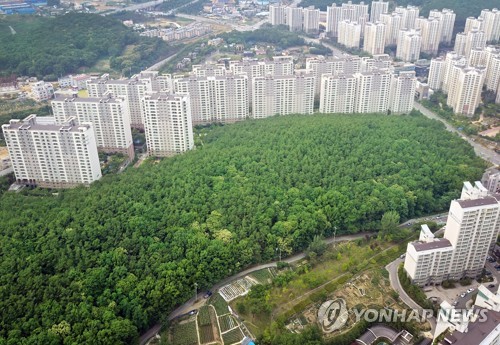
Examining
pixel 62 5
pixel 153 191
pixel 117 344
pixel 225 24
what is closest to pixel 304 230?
pixel 153 191

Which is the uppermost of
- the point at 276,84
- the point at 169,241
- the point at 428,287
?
the point at 276,84

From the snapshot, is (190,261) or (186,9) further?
(186,9)

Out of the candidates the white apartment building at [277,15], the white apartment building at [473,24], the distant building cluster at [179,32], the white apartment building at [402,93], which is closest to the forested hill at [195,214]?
the white apartment building at [402,93]

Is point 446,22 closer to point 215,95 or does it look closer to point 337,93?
point 337,93

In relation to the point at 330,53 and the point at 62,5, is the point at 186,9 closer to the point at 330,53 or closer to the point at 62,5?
the point at 62,5

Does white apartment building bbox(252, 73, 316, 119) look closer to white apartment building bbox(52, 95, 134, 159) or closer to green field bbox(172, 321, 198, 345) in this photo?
white apartment building bbox(52, 95, 134, 159)

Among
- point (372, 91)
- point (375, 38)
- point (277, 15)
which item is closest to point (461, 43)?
point (375, 38)
